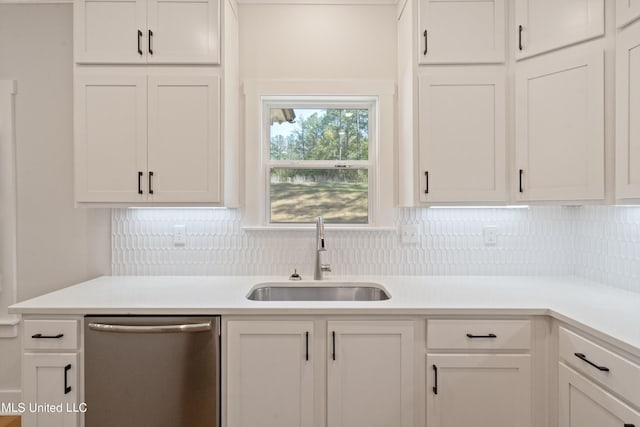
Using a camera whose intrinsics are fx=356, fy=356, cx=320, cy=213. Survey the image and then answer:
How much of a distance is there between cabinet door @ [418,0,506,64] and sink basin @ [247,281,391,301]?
1386 mm

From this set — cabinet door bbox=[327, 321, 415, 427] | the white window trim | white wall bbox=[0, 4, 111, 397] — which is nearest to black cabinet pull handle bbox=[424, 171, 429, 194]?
the white window trim

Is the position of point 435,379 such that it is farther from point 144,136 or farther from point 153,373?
point 144,136

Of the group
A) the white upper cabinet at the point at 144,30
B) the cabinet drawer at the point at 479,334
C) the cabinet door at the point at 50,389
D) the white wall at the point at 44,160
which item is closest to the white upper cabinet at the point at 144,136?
the white upper cabinet at the point at 144,30

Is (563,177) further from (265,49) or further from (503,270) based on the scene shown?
(265,49)

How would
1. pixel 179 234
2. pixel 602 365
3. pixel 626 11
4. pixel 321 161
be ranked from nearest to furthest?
1. pixel 602 365
2. pixel 626 11
3. pixel 179 234
4. pixel 321 161

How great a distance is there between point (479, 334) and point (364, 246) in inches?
36.1

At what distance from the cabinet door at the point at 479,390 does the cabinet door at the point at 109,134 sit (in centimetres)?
187

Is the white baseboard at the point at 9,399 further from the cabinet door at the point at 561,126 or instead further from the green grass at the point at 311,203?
the cabinet door at the point at 561,126

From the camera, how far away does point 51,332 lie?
1663 mm

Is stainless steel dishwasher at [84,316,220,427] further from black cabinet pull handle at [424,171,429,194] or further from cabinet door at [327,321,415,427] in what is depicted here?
black cabinet pull handle at [424,171,429,194]

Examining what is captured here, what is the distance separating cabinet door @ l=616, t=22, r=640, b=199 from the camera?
1.50 metres

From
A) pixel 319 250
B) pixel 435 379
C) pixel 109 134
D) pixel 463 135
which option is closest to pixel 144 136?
pixel 109 134

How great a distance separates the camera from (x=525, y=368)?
164cm

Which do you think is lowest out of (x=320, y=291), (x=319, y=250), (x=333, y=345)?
(x=333, y=345)
